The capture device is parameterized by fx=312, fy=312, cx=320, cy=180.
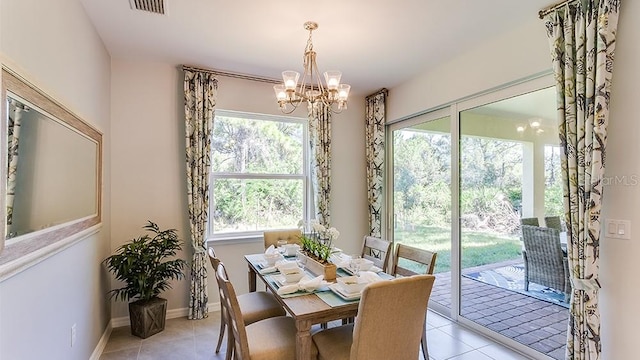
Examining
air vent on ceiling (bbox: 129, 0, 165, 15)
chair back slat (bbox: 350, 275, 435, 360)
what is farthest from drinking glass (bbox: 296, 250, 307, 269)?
air vent on ceiling (bbox: 129, 0, 165, 15)

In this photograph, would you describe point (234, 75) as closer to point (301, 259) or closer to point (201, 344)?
point (301, 259)

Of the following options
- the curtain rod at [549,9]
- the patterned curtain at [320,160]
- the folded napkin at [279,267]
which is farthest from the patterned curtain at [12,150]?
the curtain rod at [549,9]

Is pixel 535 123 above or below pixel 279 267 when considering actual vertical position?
above

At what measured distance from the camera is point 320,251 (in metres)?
2.39

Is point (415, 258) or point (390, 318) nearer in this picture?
point (390, 318)

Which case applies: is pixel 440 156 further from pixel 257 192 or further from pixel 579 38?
pixel 257 192

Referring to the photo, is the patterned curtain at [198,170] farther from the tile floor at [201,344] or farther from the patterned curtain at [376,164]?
the patterned curtain at [376,164]

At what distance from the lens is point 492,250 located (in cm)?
309

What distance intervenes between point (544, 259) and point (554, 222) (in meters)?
0.37

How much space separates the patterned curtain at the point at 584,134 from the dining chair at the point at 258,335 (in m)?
1.77

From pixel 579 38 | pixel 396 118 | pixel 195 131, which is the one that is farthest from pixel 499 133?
pixel 195 131

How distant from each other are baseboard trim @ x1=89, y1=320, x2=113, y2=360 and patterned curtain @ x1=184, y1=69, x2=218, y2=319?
731 mm

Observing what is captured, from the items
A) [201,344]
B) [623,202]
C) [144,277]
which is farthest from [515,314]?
[144,277]

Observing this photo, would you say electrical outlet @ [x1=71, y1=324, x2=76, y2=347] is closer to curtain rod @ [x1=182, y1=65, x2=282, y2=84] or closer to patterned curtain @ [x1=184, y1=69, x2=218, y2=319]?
patterned curtain @ [x1=184, y1=69, x2=218, y2=319]
